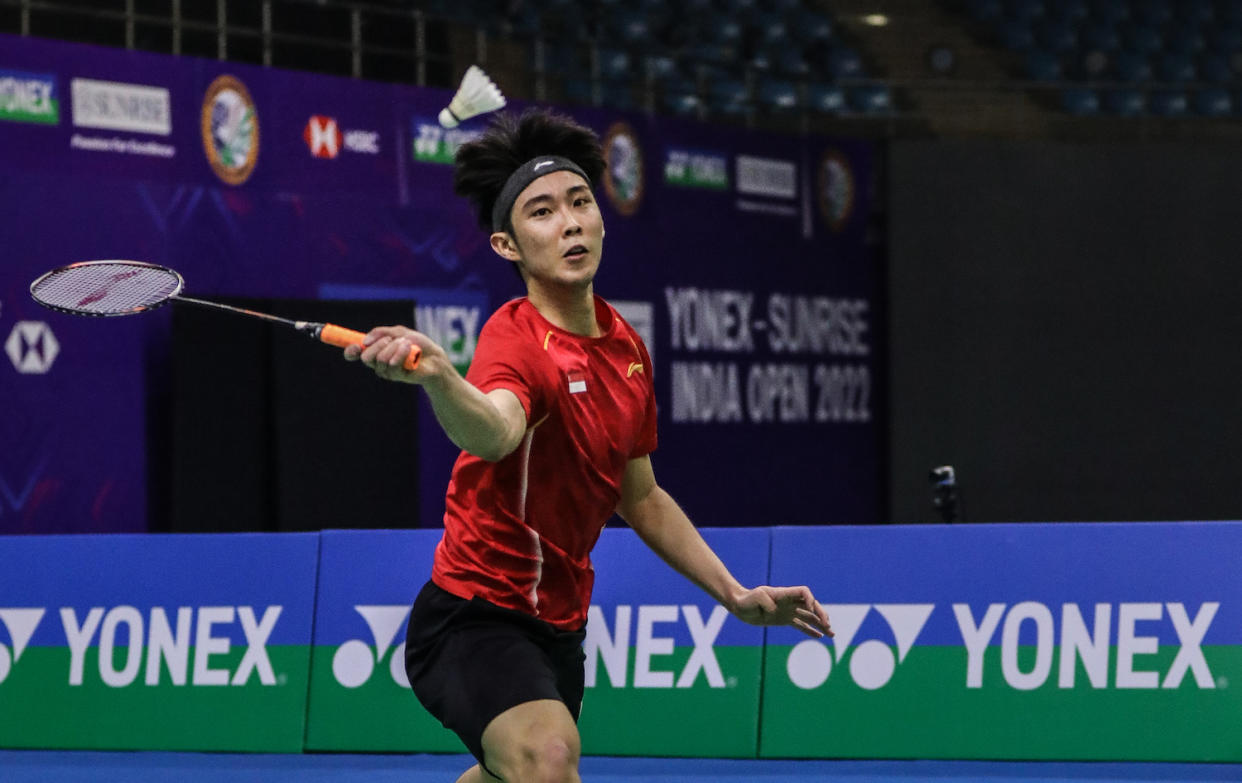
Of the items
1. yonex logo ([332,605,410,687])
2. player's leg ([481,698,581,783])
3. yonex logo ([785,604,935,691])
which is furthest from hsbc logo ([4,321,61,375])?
player's leg ([481,698,581,783])

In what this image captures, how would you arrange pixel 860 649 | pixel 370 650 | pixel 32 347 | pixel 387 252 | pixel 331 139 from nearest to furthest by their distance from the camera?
pixel 860 649 → pixel 370 650 → pixel 32 347 → pixel 331 139 → pixel 387 252

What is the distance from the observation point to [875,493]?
14.8 m

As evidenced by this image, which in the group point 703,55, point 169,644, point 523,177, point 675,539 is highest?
point 703,55

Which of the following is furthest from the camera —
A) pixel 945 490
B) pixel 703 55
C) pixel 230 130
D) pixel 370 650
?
pixel 703 55

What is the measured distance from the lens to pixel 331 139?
36.9 feet

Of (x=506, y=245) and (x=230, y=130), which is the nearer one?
(x=506, y=245)

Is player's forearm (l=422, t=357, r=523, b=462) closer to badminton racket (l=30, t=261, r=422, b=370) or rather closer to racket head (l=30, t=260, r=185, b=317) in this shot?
badminton racket (l=30, t=261, r=422, b=370)

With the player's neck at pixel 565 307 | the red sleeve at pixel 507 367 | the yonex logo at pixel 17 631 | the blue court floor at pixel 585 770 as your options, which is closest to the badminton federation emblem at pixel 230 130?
the yonex logo at pixel 17 631

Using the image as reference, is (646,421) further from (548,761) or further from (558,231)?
(548,761)

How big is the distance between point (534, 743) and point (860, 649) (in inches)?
121

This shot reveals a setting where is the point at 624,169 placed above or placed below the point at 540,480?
above

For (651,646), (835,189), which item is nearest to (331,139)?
(835,189)

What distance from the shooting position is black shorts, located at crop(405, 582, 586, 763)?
3.58m

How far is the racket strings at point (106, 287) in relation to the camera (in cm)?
422
